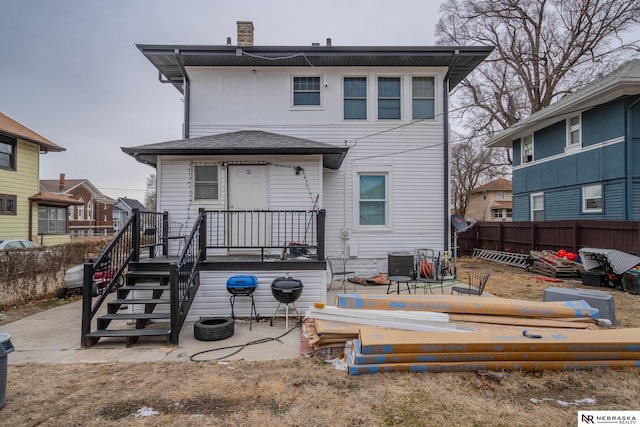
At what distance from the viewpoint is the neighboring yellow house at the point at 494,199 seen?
34.1 m

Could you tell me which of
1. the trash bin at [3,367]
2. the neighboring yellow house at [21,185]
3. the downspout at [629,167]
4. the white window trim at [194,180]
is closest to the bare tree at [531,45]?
the downspout at [629,167]

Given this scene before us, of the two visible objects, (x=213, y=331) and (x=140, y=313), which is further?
(x=140, y=313)

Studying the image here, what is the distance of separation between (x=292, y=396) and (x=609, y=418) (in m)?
2.74

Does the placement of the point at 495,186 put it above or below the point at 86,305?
above

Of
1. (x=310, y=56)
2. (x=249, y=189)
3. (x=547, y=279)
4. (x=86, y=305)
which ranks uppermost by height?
(x=310, y=56)

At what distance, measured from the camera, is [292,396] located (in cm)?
311

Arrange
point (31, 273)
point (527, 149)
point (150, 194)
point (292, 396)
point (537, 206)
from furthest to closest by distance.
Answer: point (150, 194), point (527, 149), point (537, 206), point (31, 273), point (292, 396)

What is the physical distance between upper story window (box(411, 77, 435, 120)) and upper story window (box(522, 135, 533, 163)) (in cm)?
897

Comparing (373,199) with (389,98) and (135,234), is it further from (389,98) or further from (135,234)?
(135,234)

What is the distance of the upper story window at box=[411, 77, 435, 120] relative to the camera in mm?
8984

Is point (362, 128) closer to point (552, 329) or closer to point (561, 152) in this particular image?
point (552, 329)

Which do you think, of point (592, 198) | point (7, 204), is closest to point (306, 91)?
point (592, 198)

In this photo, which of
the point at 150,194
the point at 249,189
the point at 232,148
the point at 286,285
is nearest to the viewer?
the point at 286,285

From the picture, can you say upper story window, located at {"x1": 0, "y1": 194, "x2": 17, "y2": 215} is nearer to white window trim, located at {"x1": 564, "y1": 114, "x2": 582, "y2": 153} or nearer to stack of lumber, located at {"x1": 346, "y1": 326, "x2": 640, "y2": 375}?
stack of lumber, located at {"x1": 346, "y1": 326, "x2": 640, "y2": 375}
